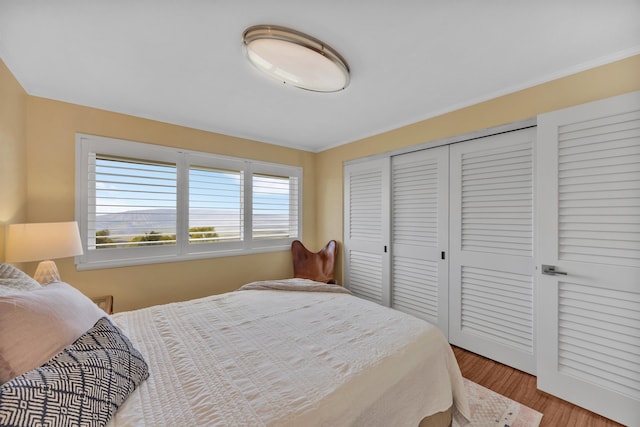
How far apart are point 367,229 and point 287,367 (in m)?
2.34

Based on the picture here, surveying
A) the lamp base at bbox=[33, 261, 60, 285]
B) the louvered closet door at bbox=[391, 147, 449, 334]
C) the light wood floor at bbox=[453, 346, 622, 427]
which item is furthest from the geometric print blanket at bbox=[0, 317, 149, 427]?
the louvered closet door at bbox=[391, 147, 449, 334]

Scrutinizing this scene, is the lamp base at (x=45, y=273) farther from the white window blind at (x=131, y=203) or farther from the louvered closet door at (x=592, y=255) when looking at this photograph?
the louvered closet door at (x=592, y=255)

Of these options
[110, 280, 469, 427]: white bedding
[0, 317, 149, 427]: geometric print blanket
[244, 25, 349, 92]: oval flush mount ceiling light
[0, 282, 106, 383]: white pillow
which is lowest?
[110, 280, 469, 427]: white bedding

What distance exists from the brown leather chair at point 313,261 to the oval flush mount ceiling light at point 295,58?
2.22 meters

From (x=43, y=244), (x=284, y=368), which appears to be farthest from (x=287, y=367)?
(x=43, y=244)

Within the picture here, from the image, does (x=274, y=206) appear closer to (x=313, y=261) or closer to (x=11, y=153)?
(x=313, y=261)

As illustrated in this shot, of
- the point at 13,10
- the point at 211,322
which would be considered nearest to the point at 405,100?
the point at 211,322

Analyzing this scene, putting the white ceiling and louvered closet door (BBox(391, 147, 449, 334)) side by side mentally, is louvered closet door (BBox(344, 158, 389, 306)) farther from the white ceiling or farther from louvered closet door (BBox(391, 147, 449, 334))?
the white ceiling

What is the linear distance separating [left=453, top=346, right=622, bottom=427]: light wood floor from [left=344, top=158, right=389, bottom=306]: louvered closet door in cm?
105

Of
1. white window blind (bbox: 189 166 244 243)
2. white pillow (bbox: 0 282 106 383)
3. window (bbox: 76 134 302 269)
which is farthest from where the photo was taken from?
white window blind (bbox: 189 166 244 243)

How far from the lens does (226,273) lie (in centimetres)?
316

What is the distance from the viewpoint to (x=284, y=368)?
45.9 inches

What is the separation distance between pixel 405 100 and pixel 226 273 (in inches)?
109

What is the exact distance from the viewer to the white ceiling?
1.31m
